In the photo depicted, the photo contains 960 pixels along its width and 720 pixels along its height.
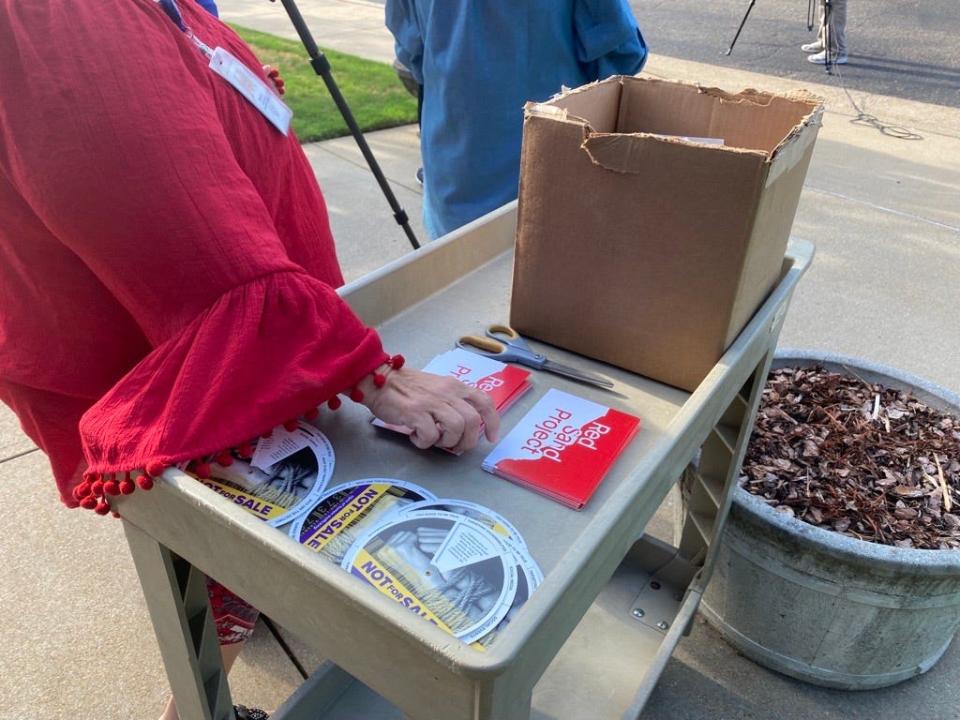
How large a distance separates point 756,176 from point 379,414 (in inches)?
21.6

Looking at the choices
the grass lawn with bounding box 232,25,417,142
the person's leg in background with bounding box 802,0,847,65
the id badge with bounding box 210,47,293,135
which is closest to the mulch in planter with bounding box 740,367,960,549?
the id badge with bounding box 210,47,293,135

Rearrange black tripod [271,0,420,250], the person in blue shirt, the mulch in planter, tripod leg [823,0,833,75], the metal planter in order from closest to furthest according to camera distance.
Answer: the metal planter, the mulch in planter, the person in blue shirt, black tripod [271,0,420,250], tripod leg [823,0,833,75]

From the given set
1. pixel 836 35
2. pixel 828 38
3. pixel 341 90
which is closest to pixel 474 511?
pixel 341 90

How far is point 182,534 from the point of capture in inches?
33.5

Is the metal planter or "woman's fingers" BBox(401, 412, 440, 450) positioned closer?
"woman's fingers" BBox(401, 412, 440, 450)

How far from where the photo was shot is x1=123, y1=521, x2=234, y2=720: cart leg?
0.96 m

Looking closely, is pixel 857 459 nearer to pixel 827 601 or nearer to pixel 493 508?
pixel 827 601

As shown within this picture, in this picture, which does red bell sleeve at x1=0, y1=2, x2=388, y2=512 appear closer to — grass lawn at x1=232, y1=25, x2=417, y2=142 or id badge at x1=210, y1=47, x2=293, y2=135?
id badge at x1=210, y1=47, x2=293, y2=135

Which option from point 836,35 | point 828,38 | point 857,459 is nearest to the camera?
point 857,459

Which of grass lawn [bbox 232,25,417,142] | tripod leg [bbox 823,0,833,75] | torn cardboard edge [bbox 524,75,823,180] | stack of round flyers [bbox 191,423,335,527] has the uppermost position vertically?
torn cardboard edge [bbox 524,75,823,180]

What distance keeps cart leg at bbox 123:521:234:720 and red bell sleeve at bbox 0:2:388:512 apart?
0.12 metres

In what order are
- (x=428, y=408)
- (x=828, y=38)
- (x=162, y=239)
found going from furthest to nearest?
(x=828, y=38) < (x=428, y=408) < (x=162, y=239)

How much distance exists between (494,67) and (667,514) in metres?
1.39

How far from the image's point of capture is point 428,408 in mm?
899
